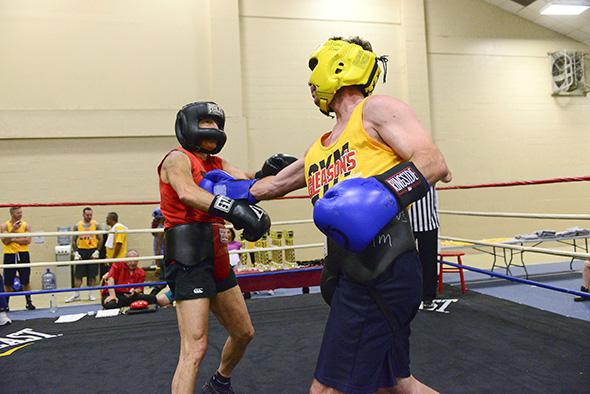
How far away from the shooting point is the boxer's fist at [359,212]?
3.24 feet

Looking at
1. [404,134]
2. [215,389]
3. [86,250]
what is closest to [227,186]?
[404,134]

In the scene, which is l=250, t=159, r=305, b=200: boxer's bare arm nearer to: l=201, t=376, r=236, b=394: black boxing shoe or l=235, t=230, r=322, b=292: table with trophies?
l=201, t=376, r=236, b=394: black boxing shoe

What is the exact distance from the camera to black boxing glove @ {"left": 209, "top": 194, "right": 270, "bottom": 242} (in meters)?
1.47

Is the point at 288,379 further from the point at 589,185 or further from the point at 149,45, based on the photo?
the point at 589,185

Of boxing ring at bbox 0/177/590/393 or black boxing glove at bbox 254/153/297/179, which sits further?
boxing ring at bbox 0/177/590/393

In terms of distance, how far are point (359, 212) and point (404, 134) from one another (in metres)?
0.25

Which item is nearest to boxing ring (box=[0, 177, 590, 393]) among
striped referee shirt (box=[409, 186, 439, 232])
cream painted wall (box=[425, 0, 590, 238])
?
striped referee shirt (box=[409, 186, 439, 232])

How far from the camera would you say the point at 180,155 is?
1.82 meters

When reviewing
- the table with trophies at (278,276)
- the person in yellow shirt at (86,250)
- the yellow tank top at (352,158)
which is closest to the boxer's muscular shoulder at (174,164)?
the yellow tank top at (352,158)

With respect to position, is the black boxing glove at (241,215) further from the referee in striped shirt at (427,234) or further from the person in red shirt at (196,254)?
the referee in striped shirt at (427,234)

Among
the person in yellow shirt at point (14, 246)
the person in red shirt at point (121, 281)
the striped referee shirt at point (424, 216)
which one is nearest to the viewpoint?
the striped referee shirt at point (424, 216)

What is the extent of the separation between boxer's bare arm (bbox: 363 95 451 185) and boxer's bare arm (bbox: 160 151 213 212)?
645mm

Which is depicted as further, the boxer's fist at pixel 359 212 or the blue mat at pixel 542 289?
the blue mat at pixel 542 289

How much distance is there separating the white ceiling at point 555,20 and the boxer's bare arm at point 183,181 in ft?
24.5
